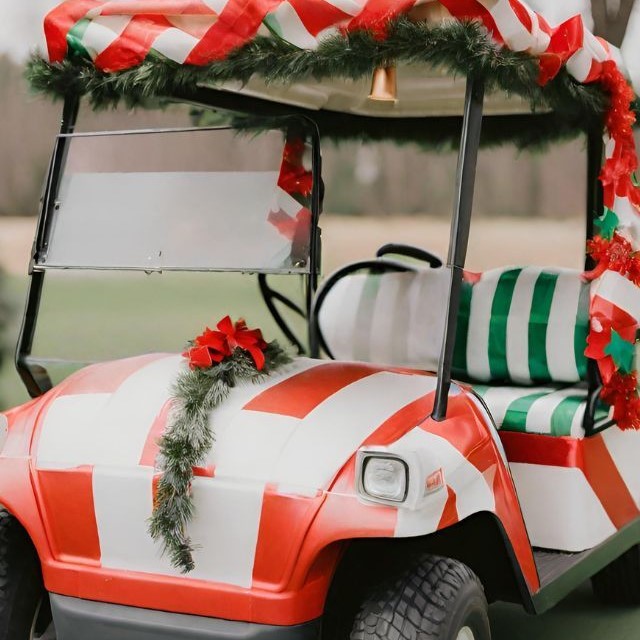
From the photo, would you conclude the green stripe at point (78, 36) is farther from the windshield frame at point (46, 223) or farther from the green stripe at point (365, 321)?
the green stripe at point (365, 321)

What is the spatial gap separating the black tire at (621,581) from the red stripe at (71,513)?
6.66 ft

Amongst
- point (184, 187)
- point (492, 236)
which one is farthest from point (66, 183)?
point (492, 236)

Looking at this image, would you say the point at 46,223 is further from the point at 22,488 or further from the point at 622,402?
the point at 622,402

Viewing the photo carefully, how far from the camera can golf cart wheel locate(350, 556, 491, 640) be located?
2.09 m

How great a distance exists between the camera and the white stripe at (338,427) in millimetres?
2148

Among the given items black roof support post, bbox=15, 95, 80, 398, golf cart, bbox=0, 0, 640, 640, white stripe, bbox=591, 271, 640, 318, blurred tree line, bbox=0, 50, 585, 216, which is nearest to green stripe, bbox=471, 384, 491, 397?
golf cart, bbox=0, 0, 640, 640

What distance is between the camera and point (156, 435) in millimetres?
2299

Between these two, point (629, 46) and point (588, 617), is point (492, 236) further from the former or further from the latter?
point (588, 617)

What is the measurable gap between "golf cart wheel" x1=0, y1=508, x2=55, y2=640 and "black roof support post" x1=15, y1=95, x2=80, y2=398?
442 mm

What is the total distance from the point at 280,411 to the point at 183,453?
0.25m

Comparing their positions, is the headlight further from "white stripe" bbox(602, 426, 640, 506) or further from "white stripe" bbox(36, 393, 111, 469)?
"white stripe" bbox(602, 426, 640, 506)

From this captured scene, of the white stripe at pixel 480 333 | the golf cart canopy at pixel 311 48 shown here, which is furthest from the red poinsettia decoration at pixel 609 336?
the golf cart canopy at pixel 311 48

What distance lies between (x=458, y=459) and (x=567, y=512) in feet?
2.45

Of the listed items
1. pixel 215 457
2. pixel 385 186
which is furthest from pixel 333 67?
pixel 385 186
